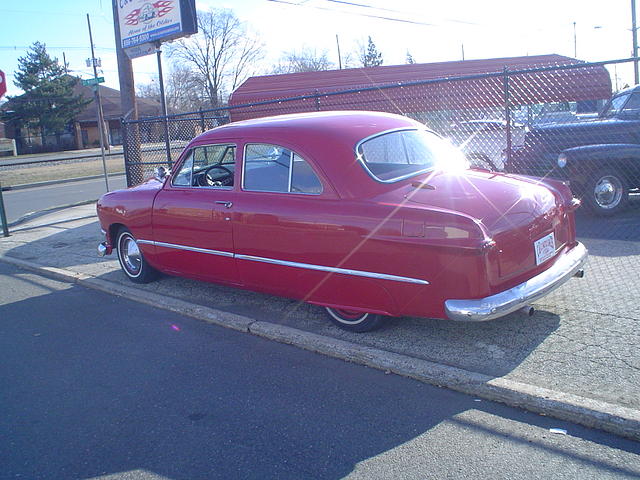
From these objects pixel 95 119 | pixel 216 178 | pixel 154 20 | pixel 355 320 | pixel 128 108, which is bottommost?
pixel 355 320

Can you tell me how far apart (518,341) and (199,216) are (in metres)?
3.04

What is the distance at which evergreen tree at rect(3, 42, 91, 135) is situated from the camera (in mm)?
57188

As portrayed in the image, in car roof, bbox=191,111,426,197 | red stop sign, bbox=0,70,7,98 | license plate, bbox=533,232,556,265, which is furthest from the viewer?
red stop sign, bbox=0,70,7,98

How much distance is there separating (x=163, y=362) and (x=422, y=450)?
232 cm

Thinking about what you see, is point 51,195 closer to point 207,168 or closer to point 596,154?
point 207,168

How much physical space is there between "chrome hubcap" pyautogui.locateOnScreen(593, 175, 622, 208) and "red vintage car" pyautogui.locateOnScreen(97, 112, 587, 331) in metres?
3.44

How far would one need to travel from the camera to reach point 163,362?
186 inches

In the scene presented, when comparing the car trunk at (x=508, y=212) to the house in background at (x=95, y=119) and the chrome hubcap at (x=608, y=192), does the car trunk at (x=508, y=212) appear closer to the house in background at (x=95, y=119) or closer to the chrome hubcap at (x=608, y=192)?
the chrome hubcap at (x=608, y=192)

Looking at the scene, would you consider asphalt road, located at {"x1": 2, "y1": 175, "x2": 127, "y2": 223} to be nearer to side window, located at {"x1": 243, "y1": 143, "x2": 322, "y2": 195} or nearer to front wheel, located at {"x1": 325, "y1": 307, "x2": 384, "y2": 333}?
side window, located at {"x1": 243, "y1": 143, "x2": 322, "y2": 195}

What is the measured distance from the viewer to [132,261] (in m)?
7.06

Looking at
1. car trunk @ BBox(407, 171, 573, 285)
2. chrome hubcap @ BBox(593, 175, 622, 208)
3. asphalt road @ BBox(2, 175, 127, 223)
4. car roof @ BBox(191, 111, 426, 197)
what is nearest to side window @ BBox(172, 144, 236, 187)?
car roof @ BBox(191, 111, 426, 197)

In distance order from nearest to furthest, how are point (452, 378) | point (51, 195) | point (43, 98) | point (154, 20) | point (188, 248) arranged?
point (452, 378), point (188, 248), point (154, 20), point (51, 195), point (43, 98)

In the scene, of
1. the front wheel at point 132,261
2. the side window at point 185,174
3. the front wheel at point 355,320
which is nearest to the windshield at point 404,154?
the front wheel at point 355,320

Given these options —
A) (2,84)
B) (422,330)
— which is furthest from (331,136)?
(2,84)
